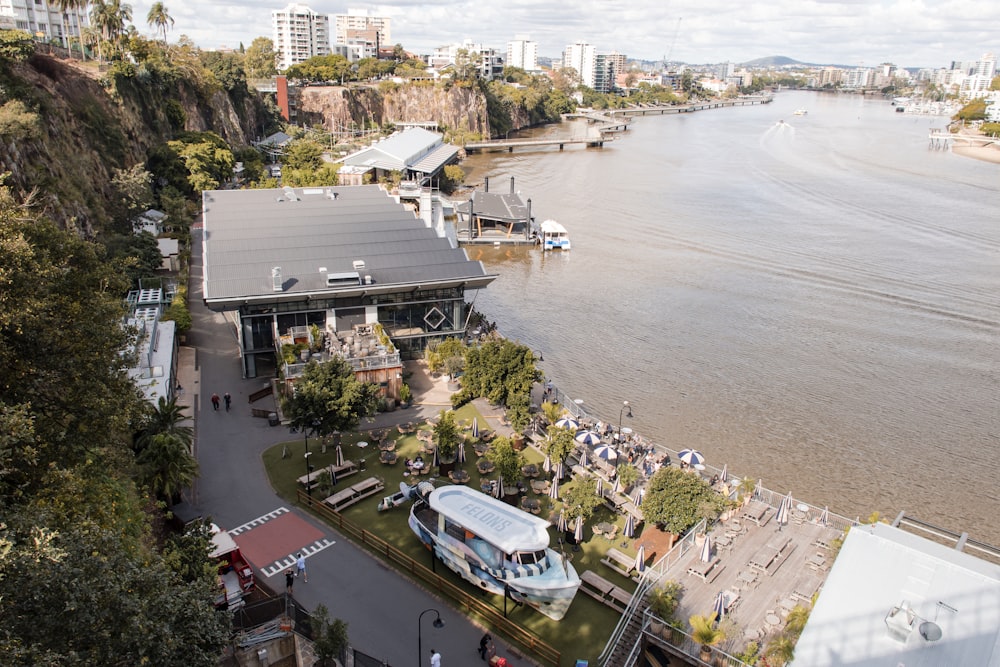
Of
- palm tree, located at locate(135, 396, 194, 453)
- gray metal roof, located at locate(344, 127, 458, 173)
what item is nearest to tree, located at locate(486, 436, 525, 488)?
palm tree, located at locate(135, 396, 194, 453)

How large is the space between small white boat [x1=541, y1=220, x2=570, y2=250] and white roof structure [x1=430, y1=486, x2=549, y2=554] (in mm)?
44277

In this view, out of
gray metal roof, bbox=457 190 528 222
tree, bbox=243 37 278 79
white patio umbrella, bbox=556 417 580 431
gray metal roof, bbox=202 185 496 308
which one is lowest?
white patio umbrella, bbox=556 417 580 431

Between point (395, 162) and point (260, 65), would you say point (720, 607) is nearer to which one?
point (395, 162)

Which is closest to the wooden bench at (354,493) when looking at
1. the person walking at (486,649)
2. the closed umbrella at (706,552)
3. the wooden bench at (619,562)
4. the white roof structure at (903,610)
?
the person walking at (486,649)

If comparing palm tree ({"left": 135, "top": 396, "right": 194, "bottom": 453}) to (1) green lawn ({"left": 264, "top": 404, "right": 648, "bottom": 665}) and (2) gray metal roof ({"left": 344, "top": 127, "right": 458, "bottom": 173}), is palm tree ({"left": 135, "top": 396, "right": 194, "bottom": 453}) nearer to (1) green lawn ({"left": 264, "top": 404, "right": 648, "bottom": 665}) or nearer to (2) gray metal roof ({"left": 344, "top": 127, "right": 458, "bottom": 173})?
(1) green lawn ({"left": 264, "top": 404, "right": 648, "bottom": 665})

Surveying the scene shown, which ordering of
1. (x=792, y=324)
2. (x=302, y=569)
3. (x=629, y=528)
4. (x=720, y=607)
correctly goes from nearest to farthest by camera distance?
(x=720, y=607) < (x=302, y=569) < (x=629, y=528) < (x=792, y=324)

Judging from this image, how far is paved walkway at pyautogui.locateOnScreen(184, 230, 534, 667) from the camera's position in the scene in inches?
739

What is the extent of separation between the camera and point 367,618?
19344 millimetres

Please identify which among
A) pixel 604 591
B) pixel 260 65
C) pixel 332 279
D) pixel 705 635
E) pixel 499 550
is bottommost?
pixel 604 591

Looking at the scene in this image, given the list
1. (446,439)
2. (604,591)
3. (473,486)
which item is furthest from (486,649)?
(446,439)

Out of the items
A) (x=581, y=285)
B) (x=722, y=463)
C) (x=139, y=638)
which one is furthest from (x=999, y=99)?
(x=139, y=638)

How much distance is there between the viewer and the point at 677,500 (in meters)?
22.2

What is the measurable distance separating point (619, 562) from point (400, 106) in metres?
130

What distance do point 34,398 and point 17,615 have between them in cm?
722
